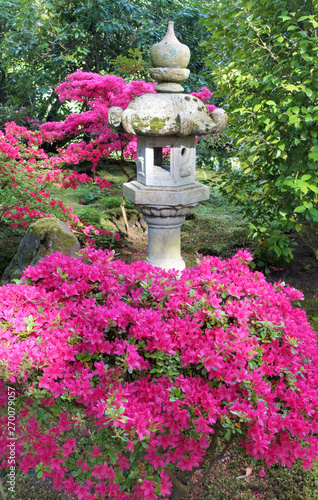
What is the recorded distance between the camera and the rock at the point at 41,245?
4102mm

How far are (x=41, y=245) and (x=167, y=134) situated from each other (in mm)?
1684

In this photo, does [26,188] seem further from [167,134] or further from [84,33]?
[84,33]

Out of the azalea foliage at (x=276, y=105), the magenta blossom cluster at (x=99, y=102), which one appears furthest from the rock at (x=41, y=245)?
the azalea foliage at (x=276, y=105)

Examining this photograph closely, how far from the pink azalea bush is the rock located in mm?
2138

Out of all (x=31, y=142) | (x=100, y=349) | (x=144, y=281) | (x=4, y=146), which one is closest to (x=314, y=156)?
(x=144, y=281)

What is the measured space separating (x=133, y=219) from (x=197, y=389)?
17.9 feet

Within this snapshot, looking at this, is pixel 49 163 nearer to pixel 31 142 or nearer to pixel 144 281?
pixel 31 142

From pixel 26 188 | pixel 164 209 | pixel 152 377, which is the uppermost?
pixel 152 377

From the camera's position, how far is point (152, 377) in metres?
1.78

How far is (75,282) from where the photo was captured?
6.67ft

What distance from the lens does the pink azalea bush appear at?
1534mm

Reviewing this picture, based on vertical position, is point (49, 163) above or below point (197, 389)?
below

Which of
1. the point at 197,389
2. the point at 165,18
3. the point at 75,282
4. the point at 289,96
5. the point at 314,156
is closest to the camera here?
the point at 197,389

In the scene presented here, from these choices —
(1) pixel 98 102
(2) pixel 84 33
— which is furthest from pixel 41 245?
(2) pixel 84 33
